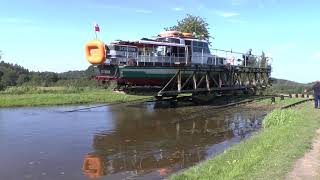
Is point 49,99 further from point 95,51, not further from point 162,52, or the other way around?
point 95,51

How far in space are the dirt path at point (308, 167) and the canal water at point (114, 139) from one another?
3.32m

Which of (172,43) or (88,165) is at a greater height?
(172,43)

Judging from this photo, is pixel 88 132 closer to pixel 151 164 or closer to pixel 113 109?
pixel 151 164

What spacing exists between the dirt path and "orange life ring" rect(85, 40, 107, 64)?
1464 cm

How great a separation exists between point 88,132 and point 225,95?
1933cm

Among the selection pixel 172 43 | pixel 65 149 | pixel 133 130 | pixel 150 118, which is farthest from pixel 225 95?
pixel 65 149

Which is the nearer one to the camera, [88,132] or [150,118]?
[88,132]

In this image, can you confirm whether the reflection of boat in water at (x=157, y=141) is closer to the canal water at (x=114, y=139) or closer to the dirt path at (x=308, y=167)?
the canal water at (x=114, y=139)

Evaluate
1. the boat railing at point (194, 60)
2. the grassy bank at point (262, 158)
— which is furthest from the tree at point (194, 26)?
the grassy bank at point (262, 158)

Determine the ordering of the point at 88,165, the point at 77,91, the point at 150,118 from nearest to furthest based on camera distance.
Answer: the point at 88,165
the point at 150,118
the point at 77,91

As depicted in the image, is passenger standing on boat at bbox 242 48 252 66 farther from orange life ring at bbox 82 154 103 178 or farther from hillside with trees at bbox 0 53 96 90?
orange life ring at bbox 82 154 103 178

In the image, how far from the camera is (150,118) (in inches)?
994

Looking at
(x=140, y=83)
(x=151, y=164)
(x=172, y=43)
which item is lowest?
(x=151, y=164)

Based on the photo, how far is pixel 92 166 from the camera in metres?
13.3
